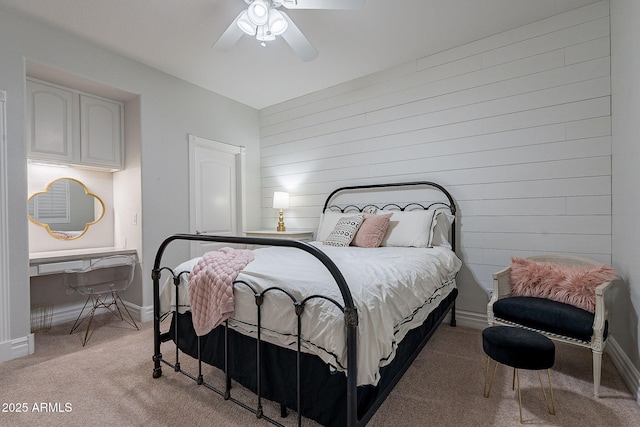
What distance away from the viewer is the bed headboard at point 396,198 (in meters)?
2.96

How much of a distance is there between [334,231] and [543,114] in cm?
204

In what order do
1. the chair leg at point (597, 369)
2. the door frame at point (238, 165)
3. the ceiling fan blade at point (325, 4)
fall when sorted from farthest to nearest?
the door frame at point (238, 165)
the ceiling fan blade at point (325, 4)
the chair leg at point (597, 369)

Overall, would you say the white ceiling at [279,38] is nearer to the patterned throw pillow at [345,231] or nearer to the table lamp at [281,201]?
the table lamp at [281,201]

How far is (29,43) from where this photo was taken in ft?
7.92

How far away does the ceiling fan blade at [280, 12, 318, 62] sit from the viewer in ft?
7.07

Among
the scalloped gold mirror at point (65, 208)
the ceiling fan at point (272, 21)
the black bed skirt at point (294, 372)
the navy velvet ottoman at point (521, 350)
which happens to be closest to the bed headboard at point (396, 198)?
the navy velvet ottoman at point (521, 350)

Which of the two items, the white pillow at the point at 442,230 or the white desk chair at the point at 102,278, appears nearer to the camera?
the white desk chair at the point at 102,278

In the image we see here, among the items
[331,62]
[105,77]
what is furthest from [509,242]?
[105,77]

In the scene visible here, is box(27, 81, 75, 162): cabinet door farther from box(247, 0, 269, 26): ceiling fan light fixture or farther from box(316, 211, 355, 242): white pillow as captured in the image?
box(316, 211, 355, 242): white pillow

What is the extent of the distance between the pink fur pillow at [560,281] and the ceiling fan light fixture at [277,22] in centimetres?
240

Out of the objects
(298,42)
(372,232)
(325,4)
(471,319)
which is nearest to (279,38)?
(298,42)

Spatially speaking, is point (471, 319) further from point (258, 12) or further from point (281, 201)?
point (258, 12)

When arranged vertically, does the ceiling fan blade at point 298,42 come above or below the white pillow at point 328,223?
above

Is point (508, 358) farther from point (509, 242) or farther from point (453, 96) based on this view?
point (453, 96)
